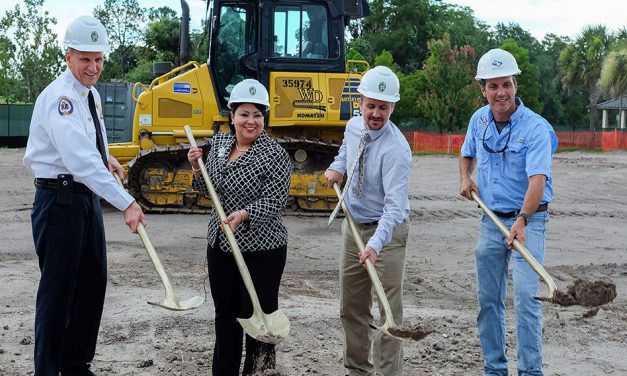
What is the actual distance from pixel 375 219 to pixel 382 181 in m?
0.25

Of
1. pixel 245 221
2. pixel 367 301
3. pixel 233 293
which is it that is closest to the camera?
pixel 245 221

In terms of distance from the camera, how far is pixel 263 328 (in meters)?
5.21

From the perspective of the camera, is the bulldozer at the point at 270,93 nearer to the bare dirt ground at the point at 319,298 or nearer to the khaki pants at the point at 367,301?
the bare dirt ground at the point at 319,298

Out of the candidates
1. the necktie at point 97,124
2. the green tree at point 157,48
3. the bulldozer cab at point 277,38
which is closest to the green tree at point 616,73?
the green tree at point 157,48

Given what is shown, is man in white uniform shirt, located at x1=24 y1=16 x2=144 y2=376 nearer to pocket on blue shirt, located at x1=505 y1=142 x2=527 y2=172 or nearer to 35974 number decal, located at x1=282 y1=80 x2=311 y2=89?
pocket on blue shirt, located at x1=505 y1=142 x2=527 y2=172

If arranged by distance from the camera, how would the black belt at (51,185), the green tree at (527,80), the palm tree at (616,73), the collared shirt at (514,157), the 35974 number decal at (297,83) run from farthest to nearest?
1. the green tree at (527,80)
2. the palm tree at (616,73)
3. the 35974 number decal at (297,83)
4. the collared shirt at (514,157)
5. the black belt at (51,185)

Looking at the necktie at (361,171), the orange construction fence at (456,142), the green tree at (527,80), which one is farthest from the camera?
the green tree at (527,80)

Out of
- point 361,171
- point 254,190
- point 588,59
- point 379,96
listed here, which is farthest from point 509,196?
point 588,59

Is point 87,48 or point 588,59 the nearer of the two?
point 87,48

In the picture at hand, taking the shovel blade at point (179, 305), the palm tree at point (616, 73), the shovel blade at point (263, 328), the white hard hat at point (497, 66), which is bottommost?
the shovel blade at point (263, 328)

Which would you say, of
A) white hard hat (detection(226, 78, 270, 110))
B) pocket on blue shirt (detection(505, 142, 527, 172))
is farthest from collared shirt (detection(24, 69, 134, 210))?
pocket on blue shirt (detection(505, 142, 527, 172))

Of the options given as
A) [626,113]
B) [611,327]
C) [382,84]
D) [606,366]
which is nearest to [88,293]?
[382,84]

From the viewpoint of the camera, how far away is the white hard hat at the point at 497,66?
536 centimetres

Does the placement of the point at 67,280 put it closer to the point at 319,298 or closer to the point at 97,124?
the point at 97,124
